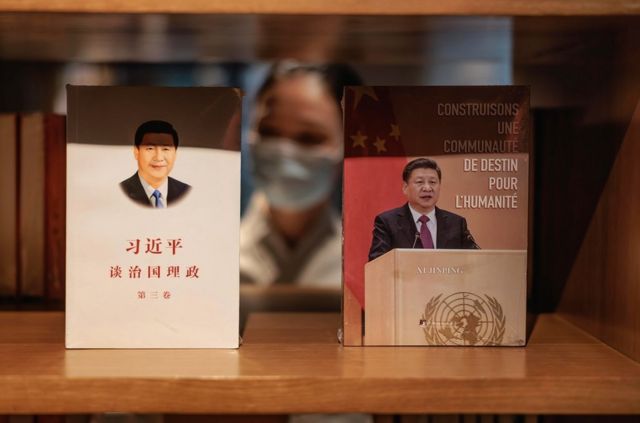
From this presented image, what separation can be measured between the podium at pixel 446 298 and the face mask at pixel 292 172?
325 mm

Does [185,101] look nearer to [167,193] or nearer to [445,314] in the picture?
[167,193]

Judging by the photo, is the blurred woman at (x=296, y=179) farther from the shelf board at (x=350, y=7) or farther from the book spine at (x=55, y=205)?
the shelf board at (x=350, y=7)

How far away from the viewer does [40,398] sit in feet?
2.27

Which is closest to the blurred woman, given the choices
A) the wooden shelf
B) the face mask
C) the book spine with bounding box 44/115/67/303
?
the face mask

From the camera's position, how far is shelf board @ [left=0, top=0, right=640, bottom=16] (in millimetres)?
678

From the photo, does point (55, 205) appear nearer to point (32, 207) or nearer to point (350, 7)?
point (32, 207)

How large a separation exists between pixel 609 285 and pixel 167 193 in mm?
550

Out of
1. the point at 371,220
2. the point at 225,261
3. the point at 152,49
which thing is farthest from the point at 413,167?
the point at 152,49

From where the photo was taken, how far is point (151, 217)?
80 centimetres

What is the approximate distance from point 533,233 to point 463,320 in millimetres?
289

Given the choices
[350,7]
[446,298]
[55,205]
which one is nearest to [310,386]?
[446,298]

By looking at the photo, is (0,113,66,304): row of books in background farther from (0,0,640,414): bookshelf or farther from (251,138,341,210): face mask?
(251,138,341,210): face mask

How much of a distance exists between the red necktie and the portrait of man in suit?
0.28 m

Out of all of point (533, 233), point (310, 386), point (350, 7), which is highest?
point (350, 7)
